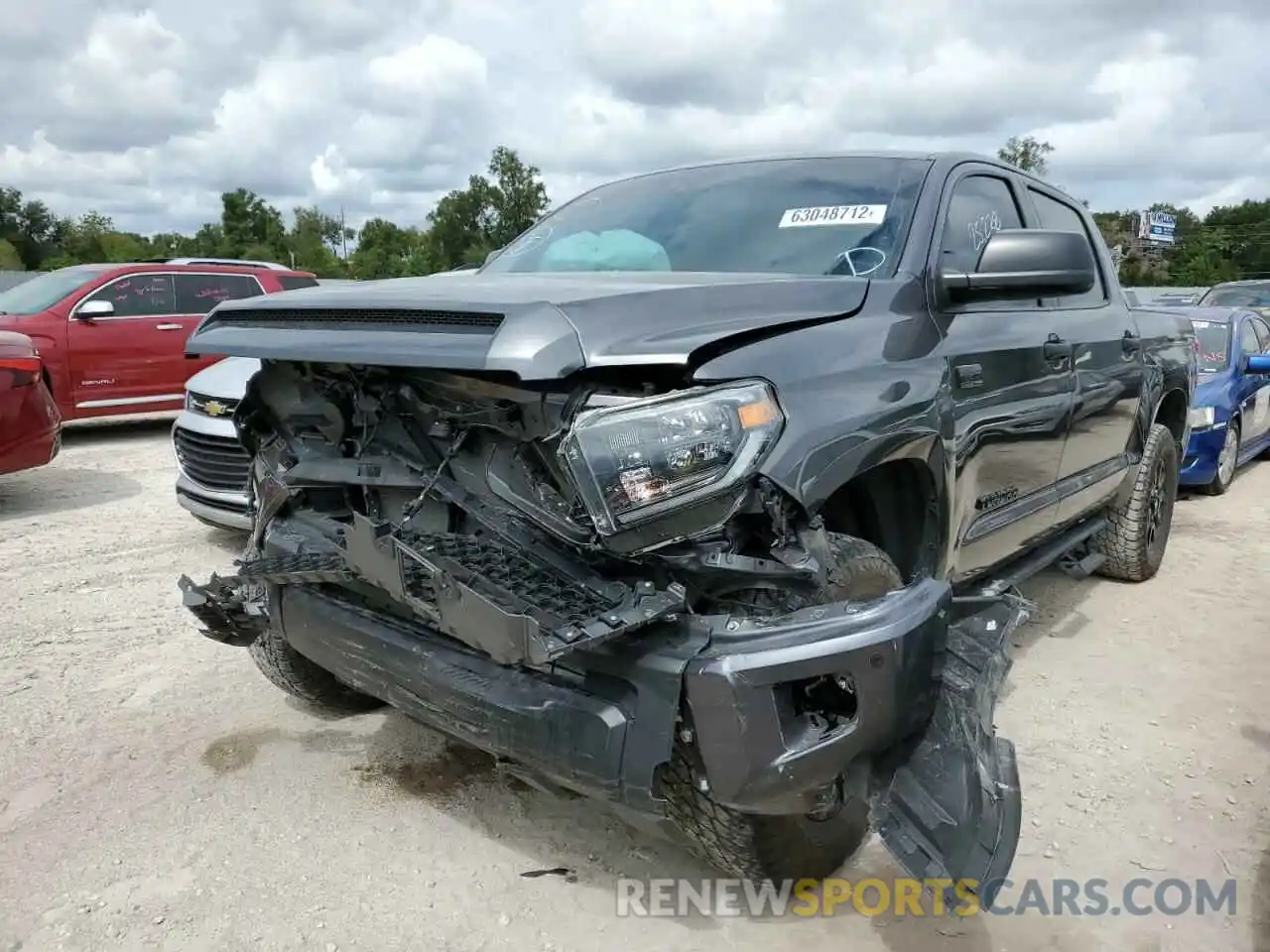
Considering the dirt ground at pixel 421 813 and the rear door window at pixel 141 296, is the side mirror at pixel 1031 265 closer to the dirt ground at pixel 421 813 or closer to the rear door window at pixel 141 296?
the dirt ground at pixel 421 813

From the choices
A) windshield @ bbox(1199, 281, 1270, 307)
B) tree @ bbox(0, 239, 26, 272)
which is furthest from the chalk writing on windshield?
tree @ bbox(0, 239, 26, 272)

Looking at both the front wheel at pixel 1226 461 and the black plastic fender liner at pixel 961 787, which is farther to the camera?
the front wheel at pixel 1226 461

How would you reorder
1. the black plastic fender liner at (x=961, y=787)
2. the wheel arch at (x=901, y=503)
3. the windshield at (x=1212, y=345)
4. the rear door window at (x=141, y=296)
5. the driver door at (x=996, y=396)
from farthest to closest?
the rear door window at (x=141, y=296)
the windshield at (x=1212, y=345)
the driver door at (x=996, y=396)
the wheel arch at (x=901, y=503)
the black plastic fender liner at (x=961, y=787)

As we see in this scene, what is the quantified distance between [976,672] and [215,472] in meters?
4.08

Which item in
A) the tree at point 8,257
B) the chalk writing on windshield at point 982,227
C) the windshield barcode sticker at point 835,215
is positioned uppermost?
the tree at point 8,257

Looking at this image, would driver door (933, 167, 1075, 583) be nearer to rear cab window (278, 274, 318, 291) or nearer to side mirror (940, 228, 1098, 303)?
side mirror (940, 228, 1098, 303)

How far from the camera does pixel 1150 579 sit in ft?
17.1

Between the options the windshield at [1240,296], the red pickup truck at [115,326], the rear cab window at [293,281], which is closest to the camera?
the red pickup truck at [115,326]

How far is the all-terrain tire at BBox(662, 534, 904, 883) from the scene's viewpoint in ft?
6.80

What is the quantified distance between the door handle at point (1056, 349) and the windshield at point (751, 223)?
2.43 ft

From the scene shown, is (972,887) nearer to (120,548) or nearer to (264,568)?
(264,568)

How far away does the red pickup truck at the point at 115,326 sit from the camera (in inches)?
349

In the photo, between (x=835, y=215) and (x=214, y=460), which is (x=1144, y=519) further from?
(x=214, y=460)

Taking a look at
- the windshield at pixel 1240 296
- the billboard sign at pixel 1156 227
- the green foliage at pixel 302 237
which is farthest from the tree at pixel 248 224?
the windshield at pixel 1240 296
